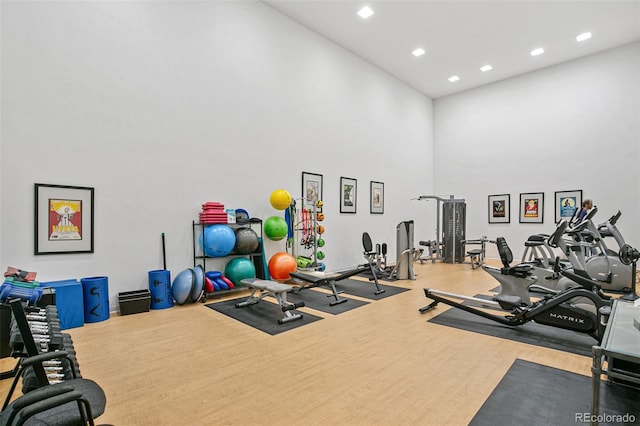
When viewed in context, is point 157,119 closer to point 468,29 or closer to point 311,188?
point 311,188

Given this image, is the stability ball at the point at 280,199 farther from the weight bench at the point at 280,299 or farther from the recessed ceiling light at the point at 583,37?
the recessed ceiling light at the point at 583,37

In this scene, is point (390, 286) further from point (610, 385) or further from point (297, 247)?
point (610, 385)

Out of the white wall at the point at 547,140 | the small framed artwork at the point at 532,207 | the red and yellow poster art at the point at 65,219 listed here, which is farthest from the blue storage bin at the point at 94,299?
the small framed artwork at the point at 532,207

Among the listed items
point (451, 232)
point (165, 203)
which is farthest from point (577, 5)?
point (165, 203)

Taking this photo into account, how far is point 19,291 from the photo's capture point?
2180mm

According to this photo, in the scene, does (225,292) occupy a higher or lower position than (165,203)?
lower

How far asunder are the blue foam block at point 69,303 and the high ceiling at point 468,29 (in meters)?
5.57

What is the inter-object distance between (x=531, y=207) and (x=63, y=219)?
9.87 m

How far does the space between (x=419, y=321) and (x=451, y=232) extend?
542 centimetres

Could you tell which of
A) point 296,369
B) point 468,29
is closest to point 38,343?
point 296,369

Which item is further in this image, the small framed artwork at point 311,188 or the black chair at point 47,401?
the small framed artwork at point 311,188

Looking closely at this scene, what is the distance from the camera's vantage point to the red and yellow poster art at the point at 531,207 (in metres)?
8.48

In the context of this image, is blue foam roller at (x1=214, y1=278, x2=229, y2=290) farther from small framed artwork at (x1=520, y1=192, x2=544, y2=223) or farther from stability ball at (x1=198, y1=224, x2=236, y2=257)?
small framed artwork at (x1=520, y1=192, x2=544, y2=223)

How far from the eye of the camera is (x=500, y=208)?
9094 mm
